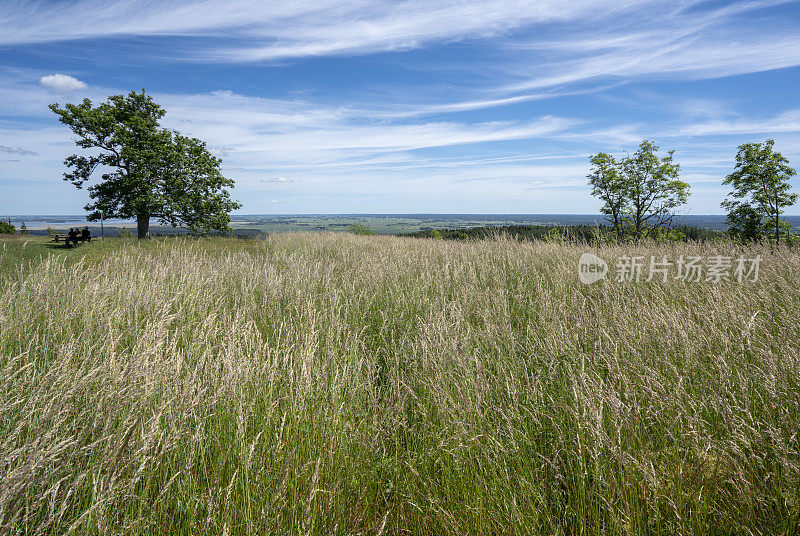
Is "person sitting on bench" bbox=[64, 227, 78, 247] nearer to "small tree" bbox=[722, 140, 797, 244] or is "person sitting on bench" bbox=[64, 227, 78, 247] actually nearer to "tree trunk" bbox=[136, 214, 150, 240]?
"tree trunk" bbox=[136, 214, 150, 240]

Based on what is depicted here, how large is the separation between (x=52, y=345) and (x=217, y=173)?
104 ft

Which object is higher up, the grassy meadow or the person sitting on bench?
the person sitting on bench

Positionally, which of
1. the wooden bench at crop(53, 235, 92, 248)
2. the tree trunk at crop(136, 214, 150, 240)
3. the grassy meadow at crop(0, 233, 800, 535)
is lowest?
the grassy meadow at crop(0, 233, 800, 535)

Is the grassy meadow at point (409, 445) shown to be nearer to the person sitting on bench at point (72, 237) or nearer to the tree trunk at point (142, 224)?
the person sitting on bench at point (72, 237)

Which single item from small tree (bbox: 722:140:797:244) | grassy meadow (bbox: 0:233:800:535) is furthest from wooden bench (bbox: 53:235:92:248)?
small tree (bbox: 722:140:797:244)

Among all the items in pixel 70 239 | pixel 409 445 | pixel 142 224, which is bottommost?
pixel 409 445

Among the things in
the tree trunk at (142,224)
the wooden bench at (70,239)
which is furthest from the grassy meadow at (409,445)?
the tree trunk at (142,224)

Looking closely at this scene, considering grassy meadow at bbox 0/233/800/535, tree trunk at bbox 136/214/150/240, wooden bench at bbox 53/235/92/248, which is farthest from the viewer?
tree trunk at bbox 136/214/150/240

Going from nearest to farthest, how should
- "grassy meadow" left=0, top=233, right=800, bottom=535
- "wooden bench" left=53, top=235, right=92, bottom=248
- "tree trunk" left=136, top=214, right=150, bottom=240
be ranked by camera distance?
"grassy meadow" left=0, top=233, right=800, bottom=535, "wooden bench" left=53, top=235, right=92, bottom=248, "tree trunk" left=136, top=214, right=150, bottom=240

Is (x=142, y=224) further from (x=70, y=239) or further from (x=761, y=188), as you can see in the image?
(x=761, y=188)

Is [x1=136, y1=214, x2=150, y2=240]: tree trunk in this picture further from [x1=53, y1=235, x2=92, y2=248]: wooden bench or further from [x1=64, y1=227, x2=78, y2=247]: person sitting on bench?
[x1=64, y1=227, x2=78, y2=247]: person sitting on bench

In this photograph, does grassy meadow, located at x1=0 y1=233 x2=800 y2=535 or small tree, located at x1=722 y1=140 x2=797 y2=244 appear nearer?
grassy meadow, located at x1=0 y1=233 x2=800 y2=535

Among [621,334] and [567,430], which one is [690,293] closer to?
[621,334]

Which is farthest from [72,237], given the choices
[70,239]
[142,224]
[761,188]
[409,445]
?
[761,188]
